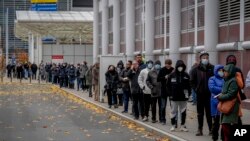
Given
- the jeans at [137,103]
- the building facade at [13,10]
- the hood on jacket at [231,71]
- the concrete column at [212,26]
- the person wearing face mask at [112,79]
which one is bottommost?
the jeans at [137,103]

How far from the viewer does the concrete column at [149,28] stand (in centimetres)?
3750

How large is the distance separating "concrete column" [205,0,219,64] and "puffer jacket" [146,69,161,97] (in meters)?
9.03

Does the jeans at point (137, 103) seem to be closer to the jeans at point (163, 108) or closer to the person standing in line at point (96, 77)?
the jeans at point (163, 108)

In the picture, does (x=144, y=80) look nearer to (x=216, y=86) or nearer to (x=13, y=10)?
(x=216, y=86)

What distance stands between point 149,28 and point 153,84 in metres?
20.7


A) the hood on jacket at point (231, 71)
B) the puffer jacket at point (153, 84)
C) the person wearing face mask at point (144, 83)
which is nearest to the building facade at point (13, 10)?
the person wearing face mask at point (144, 83)

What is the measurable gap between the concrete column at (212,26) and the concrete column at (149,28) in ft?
36.9

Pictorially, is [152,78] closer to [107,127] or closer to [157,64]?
[157,64]

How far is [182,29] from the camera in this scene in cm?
3197

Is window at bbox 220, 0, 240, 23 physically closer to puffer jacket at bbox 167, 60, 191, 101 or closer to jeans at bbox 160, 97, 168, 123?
jeans at bbox 160, 97, 168, 123

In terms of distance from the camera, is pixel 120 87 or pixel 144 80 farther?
pixel 120 87

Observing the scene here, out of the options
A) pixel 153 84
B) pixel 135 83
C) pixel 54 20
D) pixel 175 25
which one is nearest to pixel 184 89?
pixel 153 84

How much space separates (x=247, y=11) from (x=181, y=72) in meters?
8.90

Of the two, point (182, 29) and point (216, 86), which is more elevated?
point (182, 29)
